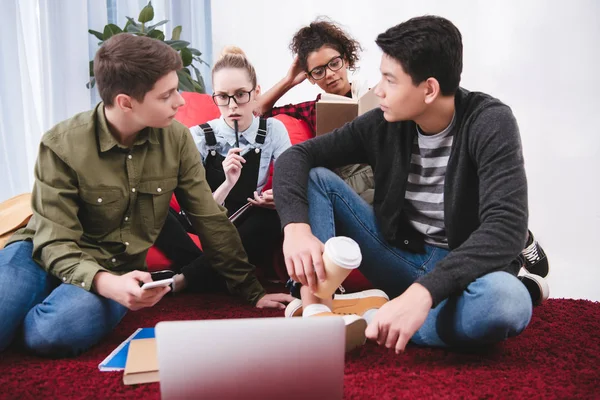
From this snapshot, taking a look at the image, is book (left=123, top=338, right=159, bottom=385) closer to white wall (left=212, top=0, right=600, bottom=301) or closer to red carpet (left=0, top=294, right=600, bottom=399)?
red carpet (left=0, top=294, right=600, bottom=399)

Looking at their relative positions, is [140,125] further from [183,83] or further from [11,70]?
[183,83]

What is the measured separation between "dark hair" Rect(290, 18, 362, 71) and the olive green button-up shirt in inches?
30.0

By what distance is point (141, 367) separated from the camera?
949 millimetres

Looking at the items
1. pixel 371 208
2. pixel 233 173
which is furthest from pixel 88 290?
pixel 371 208

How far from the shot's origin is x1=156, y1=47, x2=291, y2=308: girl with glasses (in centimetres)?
161

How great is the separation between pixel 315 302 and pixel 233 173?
1.89 feet

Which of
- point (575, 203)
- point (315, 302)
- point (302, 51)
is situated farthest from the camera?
point (575, 203)

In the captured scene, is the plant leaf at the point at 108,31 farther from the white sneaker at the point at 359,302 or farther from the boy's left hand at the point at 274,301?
the white sneaker at the point at 359,302

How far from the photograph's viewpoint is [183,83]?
8.24 feet

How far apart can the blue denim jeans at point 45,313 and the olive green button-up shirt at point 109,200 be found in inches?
1.4

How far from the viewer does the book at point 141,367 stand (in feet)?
3.08

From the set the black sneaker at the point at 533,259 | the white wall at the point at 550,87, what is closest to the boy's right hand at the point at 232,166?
the black sneaker at the point at 533,259

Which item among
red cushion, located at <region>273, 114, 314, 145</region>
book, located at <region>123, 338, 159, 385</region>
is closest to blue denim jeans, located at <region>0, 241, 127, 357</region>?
book, located at <region>123, 338, 159, 385</region>

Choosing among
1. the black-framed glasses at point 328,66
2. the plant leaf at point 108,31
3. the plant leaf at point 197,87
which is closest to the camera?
the black-framed glasses at point 328,66
